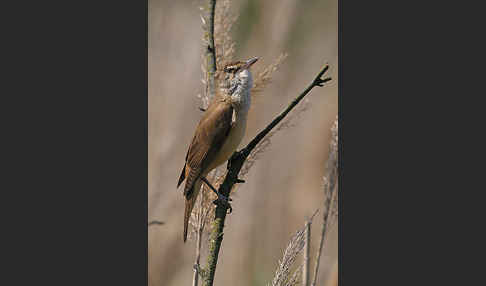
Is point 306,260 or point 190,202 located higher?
point 190,202

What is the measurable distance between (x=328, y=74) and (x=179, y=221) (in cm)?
135

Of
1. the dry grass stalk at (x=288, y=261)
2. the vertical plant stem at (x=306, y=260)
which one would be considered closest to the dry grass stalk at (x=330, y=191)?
the vertical plant stem at (x=306, y=260)

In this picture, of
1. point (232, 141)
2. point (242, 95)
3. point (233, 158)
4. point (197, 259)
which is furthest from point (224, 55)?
point (197, 259)

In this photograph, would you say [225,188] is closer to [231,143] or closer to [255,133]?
[231,143]

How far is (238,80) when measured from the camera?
13.3ft

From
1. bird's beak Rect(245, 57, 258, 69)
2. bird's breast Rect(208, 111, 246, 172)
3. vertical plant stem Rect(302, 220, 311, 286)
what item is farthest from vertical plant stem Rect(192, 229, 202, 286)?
bird's beak Rect(245, 57, 258, 69)

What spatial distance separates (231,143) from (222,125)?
0.14 meters

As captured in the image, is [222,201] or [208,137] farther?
[208,137]

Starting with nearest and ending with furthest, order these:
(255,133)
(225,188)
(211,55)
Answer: (225,188) < (211,55) < (255,133)

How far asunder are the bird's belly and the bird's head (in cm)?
17

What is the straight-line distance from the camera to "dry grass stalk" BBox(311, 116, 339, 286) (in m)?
3.97

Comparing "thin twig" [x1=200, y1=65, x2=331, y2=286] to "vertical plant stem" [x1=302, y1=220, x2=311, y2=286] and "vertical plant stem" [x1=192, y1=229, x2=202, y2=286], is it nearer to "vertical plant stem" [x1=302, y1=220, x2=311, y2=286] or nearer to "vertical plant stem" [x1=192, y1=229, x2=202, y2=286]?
"vertical plant stem" [x1=192, y1=229, x2=202, y2=286]

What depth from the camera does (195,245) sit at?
3.98m

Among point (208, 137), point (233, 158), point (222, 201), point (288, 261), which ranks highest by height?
point (208, 137)
